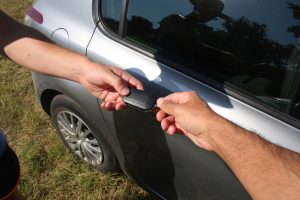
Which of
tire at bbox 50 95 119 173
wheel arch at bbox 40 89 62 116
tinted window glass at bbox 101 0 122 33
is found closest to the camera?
tinted window glass at bbox 101 0 122 33

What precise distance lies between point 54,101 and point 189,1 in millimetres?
1299

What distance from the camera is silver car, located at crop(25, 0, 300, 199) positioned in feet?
5.84

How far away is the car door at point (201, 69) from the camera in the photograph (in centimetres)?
178

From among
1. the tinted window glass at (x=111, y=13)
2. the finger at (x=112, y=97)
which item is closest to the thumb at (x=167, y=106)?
the finger at (x=112, y=97)

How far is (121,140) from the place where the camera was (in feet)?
7.97

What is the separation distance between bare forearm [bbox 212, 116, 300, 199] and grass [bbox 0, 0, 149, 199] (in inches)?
59.2

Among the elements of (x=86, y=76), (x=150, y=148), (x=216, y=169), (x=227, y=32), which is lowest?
(x=150, y=148)

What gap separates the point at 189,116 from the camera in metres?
1.62

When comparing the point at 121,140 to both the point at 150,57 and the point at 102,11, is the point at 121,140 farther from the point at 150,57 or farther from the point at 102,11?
the point at 102,11

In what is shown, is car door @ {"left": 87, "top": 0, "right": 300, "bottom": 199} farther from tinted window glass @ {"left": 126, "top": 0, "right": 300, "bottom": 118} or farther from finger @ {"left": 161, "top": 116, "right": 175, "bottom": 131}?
finger @ {"left": 161, "top": 116, "right": 175, "bottom": 131}

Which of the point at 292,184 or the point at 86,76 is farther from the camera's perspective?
the point at 86,76

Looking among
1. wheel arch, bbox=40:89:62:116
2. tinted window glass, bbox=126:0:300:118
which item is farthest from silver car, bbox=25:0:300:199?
wheel arch, bbox=40:89:62:116

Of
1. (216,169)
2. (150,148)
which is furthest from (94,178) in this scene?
(216,169)

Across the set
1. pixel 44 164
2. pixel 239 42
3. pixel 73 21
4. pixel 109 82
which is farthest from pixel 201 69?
pixel 44 164
